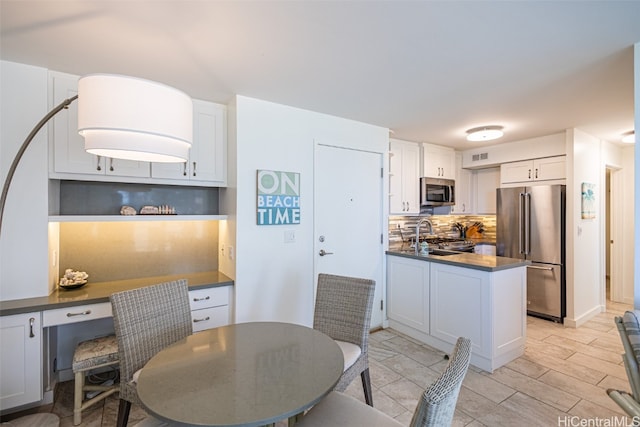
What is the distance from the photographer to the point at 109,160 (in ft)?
7.70

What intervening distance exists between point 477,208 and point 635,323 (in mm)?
3691

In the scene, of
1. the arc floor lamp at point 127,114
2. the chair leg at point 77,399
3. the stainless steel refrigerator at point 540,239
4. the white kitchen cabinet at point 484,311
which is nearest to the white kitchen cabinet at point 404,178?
the white kitchen cabinet at point 484,311

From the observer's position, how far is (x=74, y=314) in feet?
6.77

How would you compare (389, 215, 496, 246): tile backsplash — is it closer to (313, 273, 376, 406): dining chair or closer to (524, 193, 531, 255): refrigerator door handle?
(524, 193, 531, 255): refrigerator door handle

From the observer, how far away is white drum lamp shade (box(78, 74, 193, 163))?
1.15 meters

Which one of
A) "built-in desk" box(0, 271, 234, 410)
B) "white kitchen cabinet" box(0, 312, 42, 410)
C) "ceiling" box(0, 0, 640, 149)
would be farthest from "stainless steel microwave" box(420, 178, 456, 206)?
"white kitchen cabinet" box(0, 312, 42, 410)

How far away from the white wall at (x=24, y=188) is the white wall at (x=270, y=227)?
1308 millimetres

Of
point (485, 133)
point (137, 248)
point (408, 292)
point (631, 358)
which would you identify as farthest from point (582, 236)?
point (137, 248)

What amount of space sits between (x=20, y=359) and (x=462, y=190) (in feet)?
17.6

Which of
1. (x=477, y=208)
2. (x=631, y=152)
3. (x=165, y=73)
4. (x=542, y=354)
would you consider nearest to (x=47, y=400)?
(x=165, y=73)

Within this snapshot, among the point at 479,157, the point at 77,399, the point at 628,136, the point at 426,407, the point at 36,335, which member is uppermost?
the point at 628,136

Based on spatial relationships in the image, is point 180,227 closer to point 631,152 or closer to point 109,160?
point 109,160

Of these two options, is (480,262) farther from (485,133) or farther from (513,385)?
(485,133)

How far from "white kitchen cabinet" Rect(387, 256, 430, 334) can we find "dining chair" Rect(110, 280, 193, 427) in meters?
2.36
